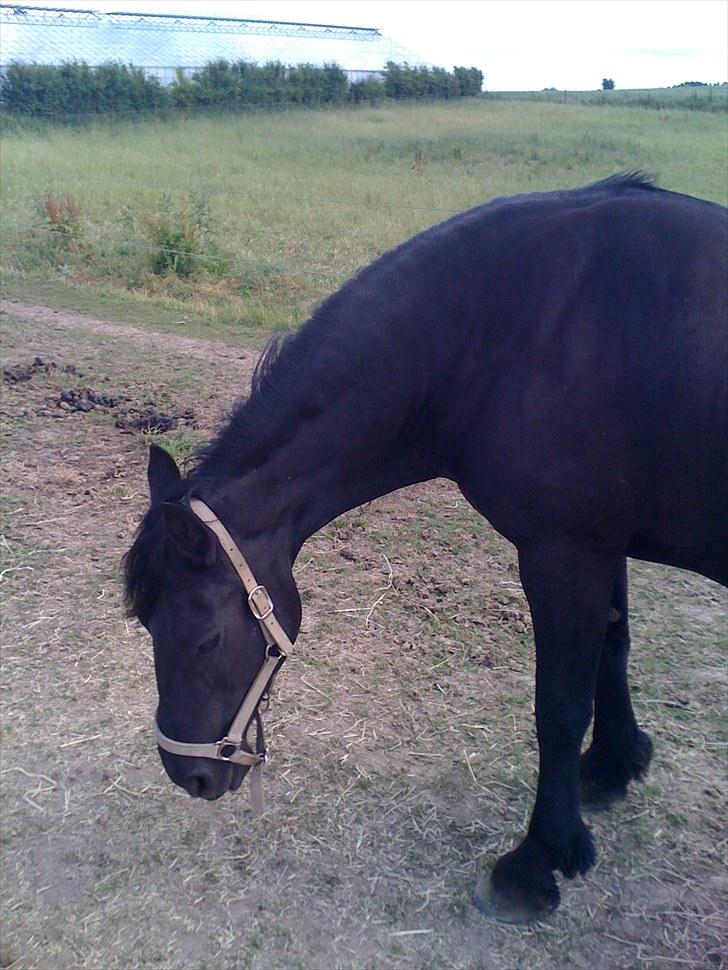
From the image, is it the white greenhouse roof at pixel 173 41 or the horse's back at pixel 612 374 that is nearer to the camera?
the horse's back at pixel 612 374

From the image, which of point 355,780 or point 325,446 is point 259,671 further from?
point 355,780

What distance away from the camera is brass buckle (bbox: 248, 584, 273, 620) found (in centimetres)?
214

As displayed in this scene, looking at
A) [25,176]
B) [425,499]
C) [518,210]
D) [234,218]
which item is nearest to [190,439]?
[425,499]

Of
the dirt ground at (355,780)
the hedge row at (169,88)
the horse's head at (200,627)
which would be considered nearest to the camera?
the horse's head at (200,627)

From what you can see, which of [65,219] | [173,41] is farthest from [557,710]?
[173,41]

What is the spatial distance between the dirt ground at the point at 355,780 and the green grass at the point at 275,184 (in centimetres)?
411

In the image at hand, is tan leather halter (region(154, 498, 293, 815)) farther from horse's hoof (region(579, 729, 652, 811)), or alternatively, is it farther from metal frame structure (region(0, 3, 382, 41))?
metal frame structure (region(0, 3, 382, 41))

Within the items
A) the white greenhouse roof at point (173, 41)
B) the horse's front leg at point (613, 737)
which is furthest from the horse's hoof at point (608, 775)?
the white greenhouse roof at point (173, 41)

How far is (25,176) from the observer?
49.9 ft

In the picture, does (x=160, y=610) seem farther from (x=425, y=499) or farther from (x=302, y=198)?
(x=302, y=198)

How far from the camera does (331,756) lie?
10.2 ft

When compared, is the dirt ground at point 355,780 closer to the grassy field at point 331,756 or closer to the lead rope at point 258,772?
the grassy field at point 331,756

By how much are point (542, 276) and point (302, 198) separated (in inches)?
483

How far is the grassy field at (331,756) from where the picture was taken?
2445mm
